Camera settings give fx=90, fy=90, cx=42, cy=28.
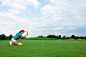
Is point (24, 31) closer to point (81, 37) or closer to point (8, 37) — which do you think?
point (8, 37)

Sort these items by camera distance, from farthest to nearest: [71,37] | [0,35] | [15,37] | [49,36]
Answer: [49,36]
[71,37]
[0,35]
[15,37]

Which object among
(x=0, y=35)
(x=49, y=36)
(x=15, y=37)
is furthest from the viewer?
(x=49, y=36)

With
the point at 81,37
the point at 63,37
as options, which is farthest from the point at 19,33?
the point at 81,37

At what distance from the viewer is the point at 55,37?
130 ft

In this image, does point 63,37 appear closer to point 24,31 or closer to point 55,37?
point 55,37

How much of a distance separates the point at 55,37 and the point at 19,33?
28.9m

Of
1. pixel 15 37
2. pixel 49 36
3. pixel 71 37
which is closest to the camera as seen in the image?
pixel 15 37

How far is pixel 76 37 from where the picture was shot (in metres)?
36.1

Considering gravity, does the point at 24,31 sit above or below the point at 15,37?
above

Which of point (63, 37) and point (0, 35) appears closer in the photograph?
point (0, 35)

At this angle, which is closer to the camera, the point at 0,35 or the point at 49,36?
the point at 0,35

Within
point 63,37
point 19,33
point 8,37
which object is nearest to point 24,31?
point 19,33

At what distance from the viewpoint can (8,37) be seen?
34625mm

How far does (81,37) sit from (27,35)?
A: 98.1 feet
